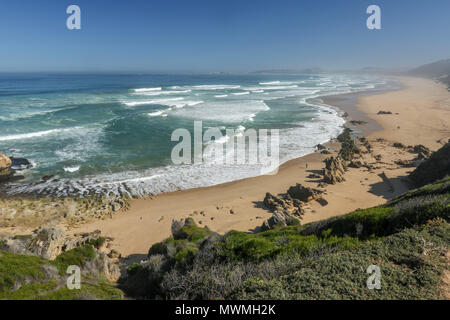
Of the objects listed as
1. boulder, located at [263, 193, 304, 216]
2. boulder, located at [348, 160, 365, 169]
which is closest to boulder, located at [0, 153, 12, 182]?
boulder, located at [263, 193, 304, 216]

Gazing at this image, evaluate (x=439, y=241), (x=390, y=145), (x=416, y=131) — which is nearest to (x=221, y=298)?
(x=439, y=241)

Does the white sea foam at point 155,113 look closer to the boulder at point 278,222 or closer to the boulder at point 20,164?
the boulder at point 20,164

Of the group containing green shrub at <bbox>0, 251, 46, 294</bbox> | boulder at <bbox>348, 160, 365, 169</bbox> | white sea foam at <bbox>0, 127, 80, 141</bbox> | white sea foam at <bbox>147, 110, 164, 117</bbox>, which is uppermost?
white sea foam at <bbox>147, 110, 164, 117</bbox>

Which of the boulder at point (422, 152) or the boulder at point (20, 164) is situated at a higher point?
the boulder at point (422, 152)

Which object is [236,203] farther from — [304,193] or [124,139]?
[124,139]

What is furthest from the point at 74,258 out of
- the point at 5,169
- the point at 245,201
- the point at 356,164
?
the point at 356,164

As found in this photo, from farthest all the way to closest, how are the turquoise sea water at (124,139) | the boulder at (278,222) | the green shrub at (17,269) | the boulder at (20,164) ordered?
the boulder at (20,164) < the turquoise sea water at (124,139) < the boulder at (278,222) < the green shrub at (17,269)

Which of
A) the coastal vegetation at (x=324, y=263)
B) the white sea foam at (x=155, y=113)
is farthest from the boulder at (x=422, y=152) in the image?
the white sea foam at (x=155, y=113)

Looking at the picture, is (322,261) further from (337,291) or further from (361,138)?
(361,138)

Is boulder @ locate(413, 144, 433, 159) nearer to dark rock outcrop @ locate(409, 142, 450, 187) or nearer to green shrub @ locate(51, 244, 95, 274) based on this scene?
dark rock outcrop @ locate(409, 142, 450, 187)

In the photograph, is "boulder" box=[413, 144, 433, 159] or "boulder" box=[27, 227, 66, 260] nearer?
"boulder" box=[27, 227, 66, 260]
